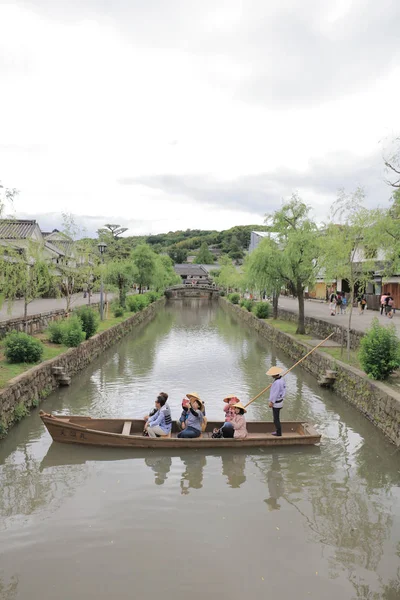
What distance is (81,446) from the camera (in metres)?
9.36

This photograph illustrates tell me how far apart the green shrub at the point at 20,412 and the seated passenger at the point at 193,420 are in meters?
4.38

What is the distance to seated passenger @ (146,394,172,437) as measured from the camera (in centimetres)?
931

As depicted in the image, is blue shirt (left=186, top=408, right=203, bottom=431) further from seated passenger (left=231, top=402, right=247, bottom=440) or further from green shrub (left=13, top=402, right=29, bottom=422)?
green shrub (left=13, top=402, right=29, bottom=422)

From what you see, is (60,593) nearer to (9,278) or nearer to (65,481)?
(65,481)

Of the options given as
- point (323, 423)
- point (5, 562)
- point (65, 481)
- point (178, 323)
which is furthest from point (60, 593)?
point (178, 323)

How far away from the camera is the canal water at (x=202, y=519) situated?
528 cm

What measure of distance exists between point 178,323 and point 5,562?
32376 mm

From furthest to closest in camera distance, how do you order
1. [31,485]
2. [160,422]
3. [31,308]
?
[31,308]
[160,422]
[31,485]

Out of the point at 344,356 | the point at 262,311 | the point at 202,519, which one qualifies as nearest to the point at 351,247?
the point at 344,356

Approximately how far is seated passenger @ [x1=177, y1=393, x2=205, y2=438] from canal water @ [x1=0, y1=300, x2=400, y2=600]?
1.33 ft

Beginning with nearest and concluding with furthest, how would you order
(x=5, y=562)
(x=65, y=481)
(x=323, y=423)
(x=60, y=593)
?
(x=60, y=593) < (x=5, y=562) < (x=65, y=481) < (x=323, y=423)

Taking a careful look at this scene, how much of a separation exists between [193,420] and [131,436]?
4.45 feet

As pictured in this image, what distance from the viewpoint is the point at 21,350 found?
43.4 feet

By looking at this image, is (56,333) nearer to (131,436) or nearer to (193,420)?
(131,436)
